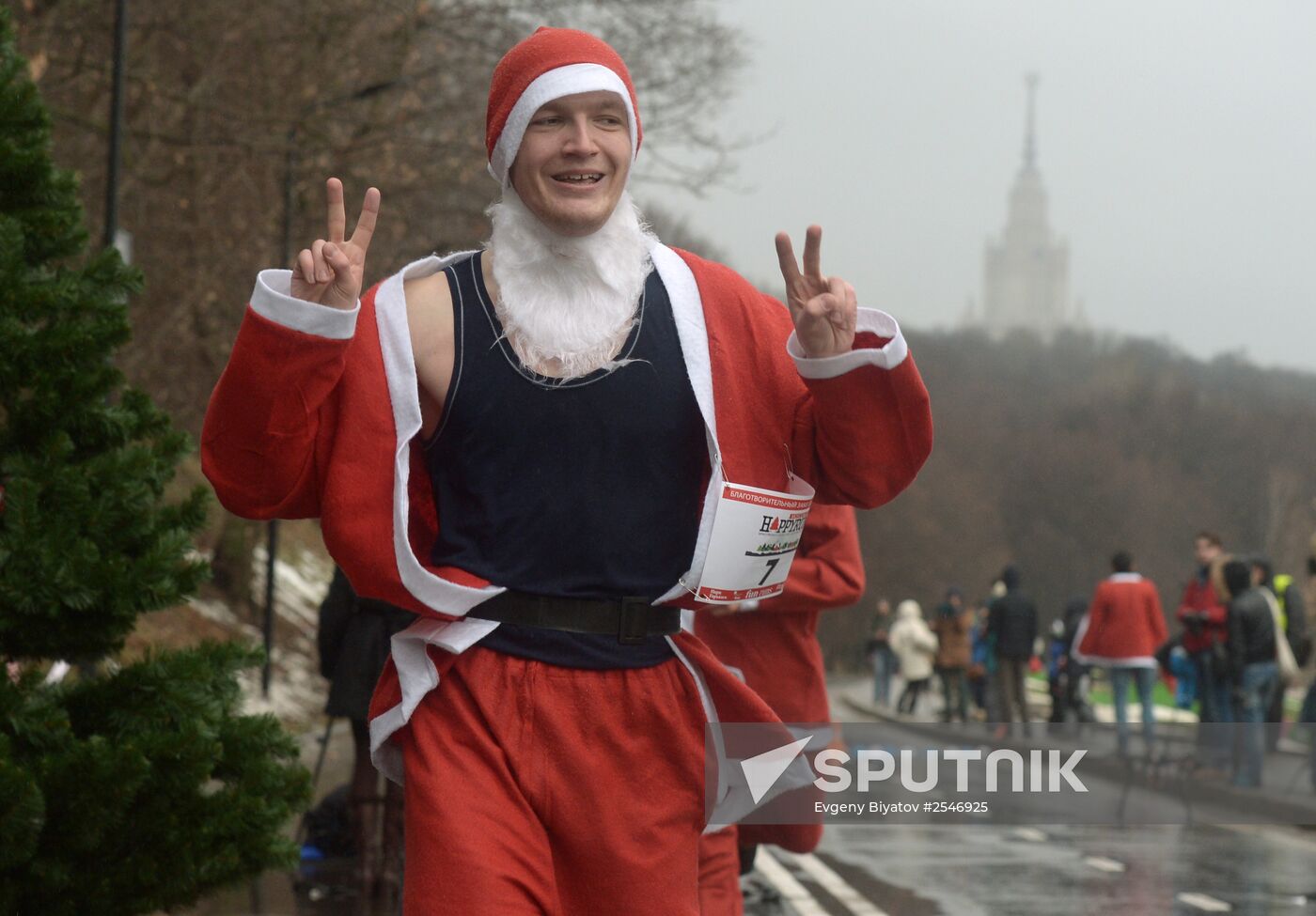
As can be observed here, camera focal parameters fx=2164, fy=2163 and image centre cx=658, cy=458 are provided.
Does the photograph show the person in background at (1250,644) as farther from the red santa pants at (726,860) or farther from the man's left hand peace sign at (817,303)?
the man's left hand peace sign at (817,303)

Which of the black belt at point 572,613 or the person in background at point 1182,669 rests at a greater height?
the black belt at point 572,613

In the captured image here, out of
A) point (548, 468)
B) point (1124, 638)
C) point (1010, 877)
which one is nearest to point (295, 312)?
point (548, 468)

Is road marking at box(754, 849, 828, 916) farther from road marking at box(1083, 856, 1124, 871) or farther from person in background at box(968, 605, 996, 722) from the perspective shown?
person in background at box(968, 605, 996, 722)

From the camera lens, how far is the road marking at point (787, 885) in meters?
9.57

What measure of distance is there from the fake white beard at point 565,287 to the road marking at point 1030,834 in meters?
9.25

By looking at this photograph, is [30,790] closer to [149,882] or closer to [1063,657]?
[149,882]

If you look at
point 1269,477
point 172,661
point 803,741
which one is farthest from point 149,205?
point 1269,477

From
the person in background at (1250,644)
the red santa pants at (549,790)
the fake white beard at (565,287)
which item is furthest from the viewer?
the person in background at (1250,644)

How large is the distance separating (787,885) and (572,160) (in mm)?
7065

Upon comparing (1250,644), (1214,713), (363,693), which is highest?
(363,693)

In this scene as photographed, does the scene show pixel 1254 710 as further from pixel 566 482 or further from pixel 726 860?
pixel 566 482

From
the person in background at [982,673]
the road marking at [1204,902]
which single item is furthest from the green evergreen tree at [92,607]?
the person in background at [982,673]

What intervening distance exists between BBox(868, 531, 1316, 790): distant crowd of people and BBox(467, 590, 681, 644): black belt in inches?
432

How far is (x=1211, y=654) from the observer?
16.1 m
